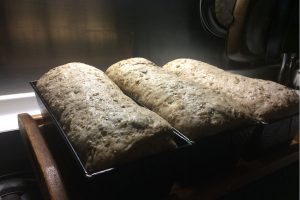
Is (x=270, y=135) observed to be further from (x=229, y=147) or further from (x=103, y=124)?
(x=103, y=124)

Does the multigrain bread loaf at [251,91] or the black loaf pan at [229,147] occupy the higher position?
the multigrain bread loaf at [251,91]

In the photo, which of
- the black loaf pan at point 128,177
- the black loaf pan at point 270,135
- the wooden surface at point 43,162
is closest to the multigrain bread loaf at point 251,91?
the black loaf pan at point 270,135

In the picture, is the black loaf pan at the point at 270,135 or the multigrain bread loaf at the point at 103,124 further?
the black loaf pan at the point at 270,135

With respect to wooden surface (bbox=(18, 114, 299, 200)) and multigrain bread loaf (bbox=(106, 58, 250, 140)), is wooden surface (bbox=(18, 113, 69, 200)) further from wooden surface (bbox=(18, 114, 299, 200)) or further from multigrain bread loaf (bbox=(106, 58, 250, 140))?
multigrain bread loaf (bbox=(106, 58, 250, 140))

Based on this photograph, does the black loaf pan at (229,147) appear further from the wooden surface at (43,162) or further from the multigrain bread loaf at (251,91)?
the wooden surface at (43,162)

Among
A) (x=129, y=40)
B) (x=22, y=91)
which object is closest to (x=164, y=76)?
(x=129, y=40)

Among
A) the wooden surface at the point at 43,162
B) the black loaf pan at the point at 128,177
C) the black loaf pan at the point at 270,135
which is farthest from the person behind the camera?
the black loaf pan at the point at 270,135

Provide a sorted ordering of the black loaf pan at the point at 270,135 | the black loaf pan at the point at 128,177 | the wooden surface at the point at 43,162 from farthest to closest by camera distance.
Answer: the black loaf pan at the point at 270,135 < the wooden surface at the point at 43,162 < the black loaf pan at the point at 128,177
